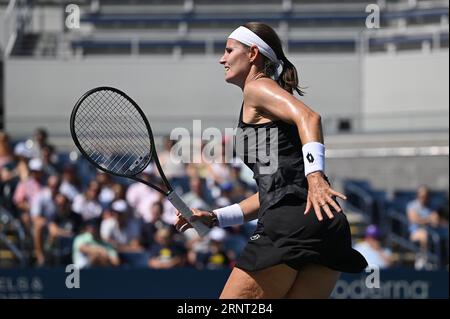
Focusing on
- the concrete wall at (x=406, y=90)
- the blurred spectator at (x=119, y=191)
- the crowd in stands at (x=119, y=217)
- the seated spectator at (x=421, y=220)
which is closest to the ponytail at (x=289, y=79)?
the crowd in stands at (x=119, y=217)

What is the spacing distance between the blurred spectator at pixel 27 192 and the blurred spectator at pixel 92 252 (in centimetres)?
82

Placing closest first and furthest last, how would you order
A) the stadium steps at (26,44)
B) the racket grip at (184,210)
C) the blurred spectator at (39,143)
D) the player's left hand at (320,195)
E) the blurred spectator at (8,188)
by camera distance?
the player's left hand at (320,195) → the racket grip at (184,210) → the blurred spectator at (8,188) → the blurred spectator at (39,143) → the stadium steps at (26,44)

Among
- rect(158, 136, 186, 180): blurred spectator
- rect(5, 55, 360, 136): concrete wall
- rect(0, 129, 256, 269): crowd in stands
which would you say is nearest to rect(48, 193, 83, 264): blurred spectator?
rect(0, 129, 256, 269): crowd in stands

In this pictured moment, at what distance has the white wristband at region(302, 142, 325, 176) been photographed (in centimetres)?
402

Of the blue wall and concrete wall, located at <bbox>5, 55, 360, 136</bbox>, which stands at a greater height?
concrete wall, located at <bbox>5, 55, 360, 136</bbox>

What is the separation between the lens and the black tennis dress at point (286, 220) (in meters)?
4.26

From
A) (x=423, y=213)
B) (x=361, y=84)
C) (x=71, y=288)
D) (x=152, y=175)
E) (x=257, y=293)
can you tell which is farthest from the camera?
(x=361, y=84)

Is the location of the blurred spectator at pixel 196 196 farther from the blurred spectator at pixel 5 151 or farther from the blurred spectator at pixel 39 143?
the blurred spectator at pixel 5 151

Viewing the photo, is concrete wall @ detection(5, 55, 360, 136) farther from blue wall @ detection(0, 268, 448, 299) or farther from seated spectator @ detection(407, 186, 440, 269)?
blue wall @ detection(0, 268, 448, 299)

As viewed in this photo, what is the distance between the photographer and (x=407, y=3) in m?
16.1
